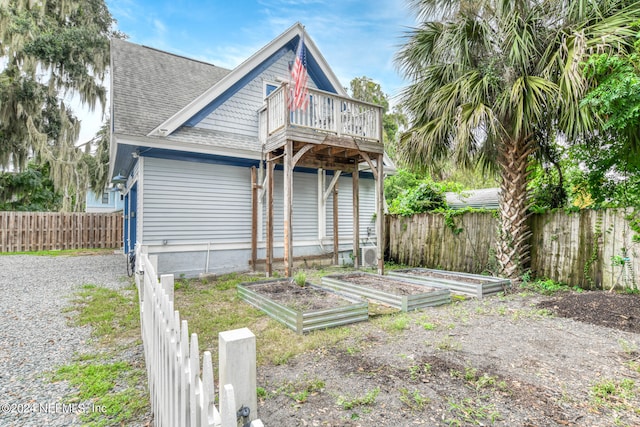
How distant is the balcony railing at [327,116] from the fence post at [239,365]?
5983 millimetres

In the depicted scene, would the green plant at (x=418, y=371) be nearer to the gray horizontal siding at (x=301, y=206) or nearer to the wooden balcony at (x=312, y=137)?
the wooden balcony at (x=312, y=137)

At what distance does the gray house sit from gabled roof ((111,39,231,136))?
44 mm

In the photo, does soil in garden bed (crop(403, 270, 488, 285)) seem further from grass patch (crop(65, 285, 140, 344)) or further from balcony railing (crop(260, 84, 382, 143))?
grass patch (crop(65, 285, 140, 344))

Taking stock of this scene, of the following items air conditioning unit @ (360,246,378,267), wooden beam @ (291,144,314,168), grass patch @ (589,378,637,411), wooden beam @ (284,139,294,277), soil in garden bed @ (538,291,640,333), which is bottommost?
grass patch @ (589,378,637,411)

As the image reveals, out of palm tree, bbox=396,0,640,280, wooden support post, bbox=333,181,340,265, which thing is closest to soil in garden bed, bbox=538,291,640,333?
palm tree, bbox=396,0,640,280

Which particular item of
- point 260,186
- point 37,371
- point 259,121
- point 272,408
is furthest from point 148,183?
point 272,408

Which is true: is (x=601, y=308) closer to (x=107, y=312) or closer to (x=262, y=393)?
(x=262, y=393)

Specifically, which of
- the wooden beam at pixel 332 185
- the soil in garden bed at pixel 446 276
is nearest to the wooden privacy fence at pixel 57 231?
the wooden beam at pixel 332 185

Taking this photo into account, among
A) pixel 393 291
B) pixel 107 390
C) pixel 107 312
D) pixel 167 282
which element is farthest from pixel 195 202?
pixel 107 390

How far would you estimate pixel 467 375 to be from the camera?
9.05ft

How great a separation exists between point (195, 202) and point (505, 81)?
7126 millimetres

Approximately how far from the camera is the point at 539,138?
6715 mm

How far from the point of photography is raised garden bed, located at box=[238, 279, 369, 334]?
394 cm

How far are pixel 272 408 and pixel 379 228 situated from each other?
5980 millimetres
